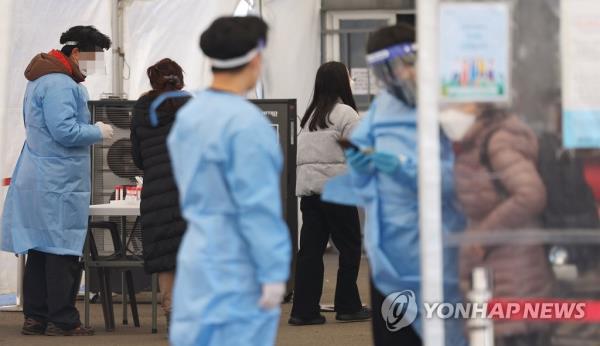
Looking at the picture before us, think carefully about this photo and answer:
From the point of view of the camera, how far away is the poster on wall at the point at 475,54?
386 centimetres

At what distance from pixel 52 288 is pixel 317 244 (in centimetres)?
179

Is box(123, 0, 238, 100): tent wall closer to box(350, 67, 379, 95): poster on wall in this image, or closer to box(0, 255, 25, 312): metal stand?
box(0, 255, 25, 312): metal stand

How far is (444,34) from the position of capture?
12.7 ft

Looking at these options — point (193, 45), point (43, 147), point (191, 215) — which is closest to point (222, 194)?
point (191, 215)

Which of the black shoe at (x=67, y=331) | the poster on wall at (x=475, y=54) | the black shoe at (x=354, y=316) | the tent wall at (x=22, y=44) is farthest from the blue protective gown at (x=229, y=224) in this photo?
the tent wall at (x=22, y=44)

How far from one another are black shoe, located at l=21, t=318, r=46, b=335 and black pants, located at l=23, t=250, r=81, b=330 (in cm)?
2

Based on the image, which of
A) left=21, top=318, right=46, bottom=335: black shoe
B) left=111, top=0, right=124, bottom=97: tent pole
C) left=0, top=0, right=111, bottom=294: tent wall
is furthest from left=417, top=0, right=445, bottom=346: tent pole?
left=111, top=0, right=124, bottom=97: tent pole

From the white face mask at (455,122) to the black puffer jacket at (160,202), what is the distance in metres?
3.30

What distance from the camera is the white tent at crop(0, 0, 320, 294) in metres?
9.45

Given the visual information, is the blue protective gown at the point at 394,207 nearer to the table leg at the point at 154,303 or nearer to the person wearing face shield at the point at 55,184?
the person wearing face shield at the point at 55,184

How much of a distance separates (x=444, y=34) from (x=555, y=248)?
76 cm

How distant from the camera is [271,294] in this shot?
144 inches

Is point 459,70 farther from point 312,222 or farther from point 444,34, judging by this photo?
point 312,222

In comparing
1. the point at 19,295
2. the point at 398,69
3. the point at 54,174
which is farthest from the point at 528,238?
the point at 19,295
